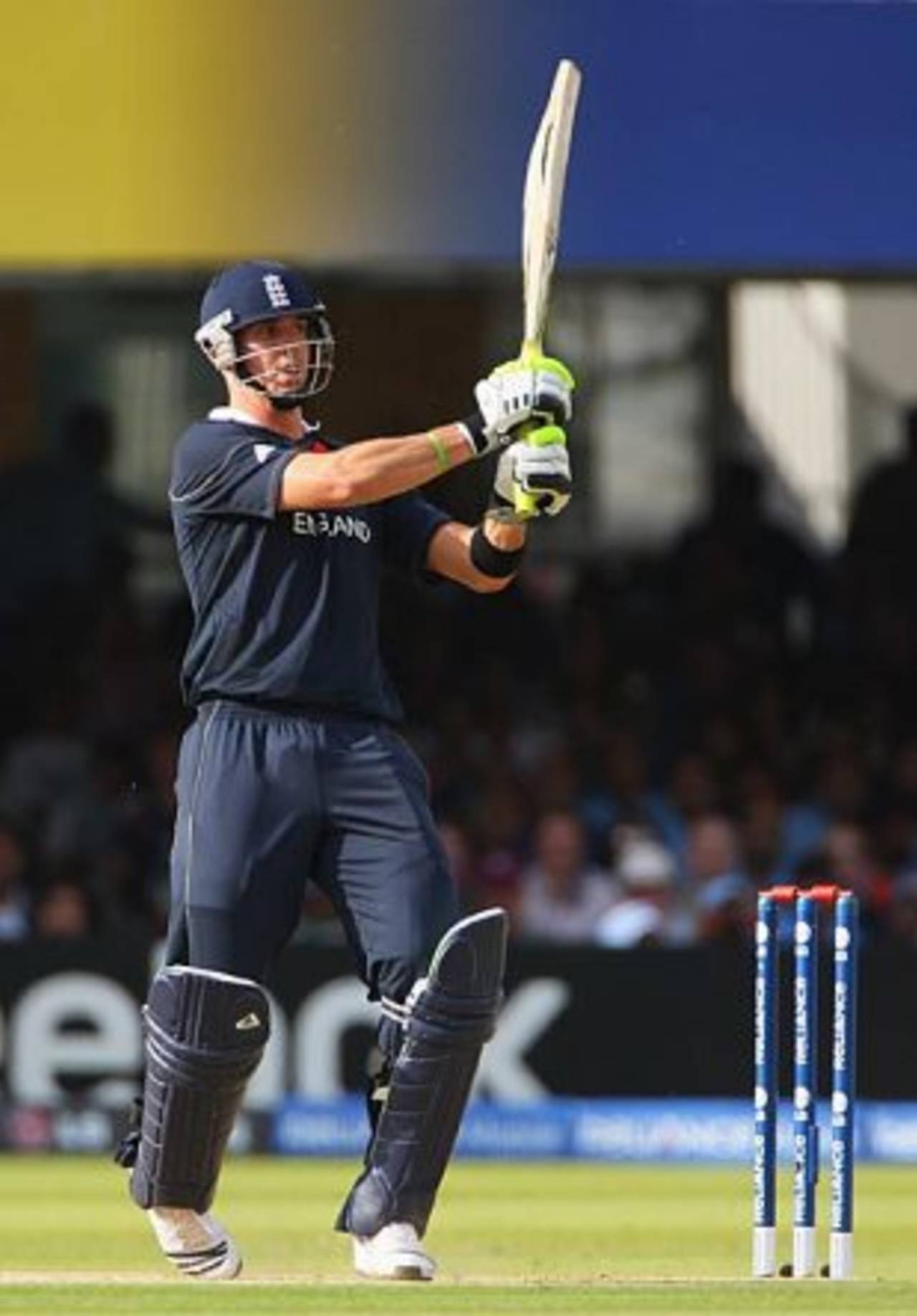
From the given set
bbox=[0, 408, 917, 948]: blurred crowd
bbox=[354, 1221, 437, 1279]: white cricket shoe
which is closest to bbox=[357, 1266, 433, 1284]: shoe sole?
bbox=[354, 1221, 437, 1279]: white cricket shoe

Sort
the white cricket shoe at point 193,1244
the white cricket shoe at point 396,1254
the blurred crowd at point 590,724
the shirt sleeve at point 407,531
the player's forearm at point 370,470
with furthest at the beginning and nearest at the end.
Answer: the blurred crowd at point 590,724 → the shirt sleeve at point 407,531 → the white cricket shoe at point 193,1244 → the white cricket shoe at point 396,1254 → the player's forearm at point 370,470

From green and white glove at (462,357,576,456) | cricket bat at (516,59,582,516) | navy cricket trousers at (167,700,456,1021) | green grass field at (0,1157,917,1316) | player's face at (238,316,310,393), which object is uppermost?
cricket bat at (516,59,582,516)

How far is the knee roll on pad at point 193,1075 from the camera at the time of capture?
6.97 m

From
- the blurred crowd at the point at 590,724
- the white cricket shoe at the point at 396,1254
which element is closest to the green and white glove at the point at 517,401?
the white cricket shoe at the point at 396,1254

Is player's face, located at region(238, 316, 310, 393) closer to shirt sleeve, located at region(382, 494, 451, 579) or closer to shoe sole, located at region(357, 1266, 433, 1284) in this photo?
shirt sleeve, located at region(382, 494, 451, 579)

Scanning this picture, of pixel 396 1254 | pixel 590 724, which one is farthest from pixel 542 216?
pixel 590 724

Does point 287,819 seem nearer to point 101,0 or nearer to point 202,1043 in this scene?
point 202,1043

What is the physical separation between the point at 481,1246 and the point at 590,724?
636 centimetres

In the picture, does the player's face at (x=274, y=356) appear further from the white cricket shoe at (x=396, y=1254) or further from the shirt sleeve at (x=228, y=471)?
the white cricket shoe at (x=396, y=1254)

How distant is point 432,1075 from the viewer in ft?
22.9

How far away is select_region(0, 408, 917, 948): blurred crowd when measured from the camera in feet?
44.1

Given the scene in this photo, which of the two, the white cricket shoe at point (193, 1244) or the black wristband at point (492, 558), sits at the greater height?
the black wristband at point (492, 558)

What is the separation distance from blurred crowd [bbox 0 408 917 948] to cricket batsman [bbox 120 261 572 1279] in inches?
223

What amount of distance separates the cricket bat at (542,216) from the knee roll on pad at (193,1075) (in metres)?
0.99
